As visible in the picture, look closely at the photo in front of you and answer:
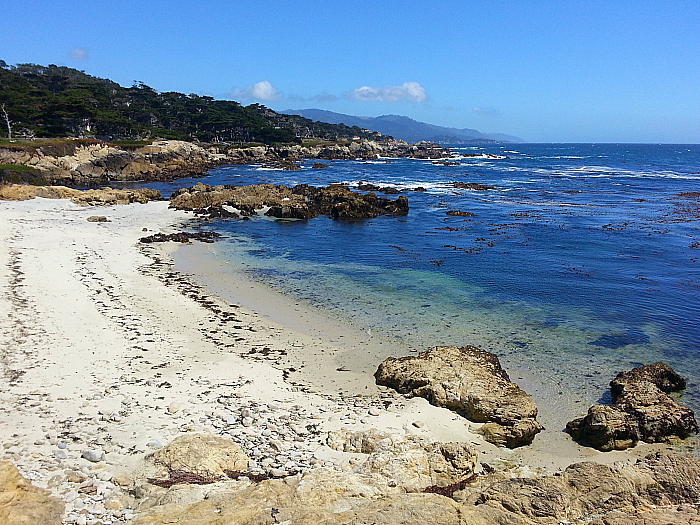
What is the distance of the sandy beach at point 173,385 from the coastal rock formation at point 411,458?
28 centimetres

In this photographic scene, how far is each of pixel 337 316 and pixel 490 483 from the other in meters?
8.61

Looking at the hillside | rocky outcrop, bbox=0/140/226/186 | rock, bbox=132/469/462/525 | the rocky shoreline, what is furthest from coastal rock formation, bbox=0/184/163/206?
rock, bbox=132/469/462/525

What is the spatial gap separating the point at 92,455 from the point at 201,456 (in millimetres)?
1499

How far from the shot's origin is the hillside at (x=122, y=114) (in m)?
62.6

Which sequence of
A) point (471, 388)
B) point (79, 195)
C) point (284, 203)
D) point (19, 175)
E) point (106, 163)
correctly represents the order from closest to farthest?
point (471, 388) < point (79, 195) < point (284, 203) < point (19, 175) < point (106, 163)

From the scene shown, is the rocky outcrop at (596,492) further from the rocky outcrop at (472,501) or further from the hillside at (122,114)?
the hillside at (122,114)

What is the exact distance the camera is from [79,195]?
34.9 m

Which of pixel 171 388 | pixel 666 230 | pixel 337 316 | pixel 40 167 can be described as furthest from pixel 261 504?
pixel 40 167

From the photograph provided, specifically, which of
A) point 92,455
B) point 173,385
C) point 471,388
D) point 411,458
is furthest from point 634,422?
point 92,455

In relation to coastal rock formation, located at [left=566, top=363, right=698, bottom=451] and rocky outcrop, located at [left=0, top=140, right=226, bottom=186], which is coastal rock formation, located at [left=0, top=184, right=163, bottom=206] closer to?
rocky outcrop, located at [left=0, top=140, right=226, bottom=186]

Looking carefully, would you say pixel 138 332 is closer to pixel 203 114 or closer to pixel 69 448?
pixel 69 448

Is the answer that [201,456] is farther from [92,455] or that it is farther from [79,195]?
[79,195]

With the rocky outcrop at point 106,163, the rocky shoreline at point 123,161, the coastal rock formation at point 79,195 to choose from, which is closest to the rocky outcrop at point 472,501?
the coastal rock formation at point 79,195

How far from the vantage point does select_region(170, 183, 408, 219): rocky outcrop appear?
3369 centimetres
